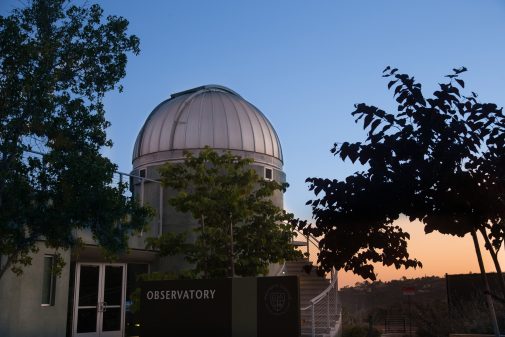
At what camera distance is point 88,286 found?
1658 cm

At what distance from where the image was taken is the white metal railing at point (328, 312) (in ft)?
50.1

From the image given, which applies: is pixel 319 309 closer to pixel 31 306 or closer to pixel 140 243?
pixel 140 243

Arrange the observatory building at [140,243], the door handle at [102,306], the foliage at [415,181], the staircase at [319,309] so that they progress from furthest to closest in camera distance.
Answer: the door handle at [102,306]
the staircase at [319,309]
the observatory building at [140,243]
the foliage at [415,181]

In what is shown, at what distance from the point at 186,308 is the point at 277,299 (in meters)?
1.75

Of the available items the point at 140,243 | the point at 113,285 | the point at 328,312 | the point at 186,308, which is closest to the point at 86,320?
the point at 113,285

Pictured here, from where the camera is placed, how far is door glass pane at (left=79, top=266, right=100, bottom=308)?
16.4 m

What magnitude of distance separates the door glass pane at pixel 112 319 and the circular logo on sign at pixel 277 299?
872 cm

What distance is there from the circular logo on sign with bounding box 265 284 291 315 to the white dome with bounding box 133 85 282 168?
10223mm

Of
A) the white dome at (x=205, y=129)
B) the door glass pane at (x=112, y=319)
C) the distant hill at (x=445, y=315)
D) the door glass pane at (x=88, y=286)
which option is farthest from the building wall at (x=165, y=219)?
the distant hill at (x=445, y=315)

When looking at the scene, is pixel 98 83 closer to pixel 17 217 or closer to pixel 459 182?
pixel 17 217

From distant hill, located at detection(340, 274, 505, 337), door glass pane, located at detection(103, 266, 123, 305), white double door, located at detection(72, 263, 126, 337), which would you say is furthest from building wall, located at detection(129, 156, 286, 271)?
distant hill, located at detection(340, 274, 505, 337)

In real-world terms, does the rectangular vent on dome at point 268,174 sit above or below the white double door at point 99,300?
above

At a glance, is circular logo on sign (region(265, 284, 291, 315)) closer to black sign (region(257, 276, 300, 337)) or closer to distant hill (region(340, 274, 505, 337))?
black sign (region(257, 276, 300, 337))

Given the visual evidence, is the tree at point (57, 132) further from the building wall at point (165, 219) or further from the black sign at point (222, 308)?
the building wall at point (165, 219)
